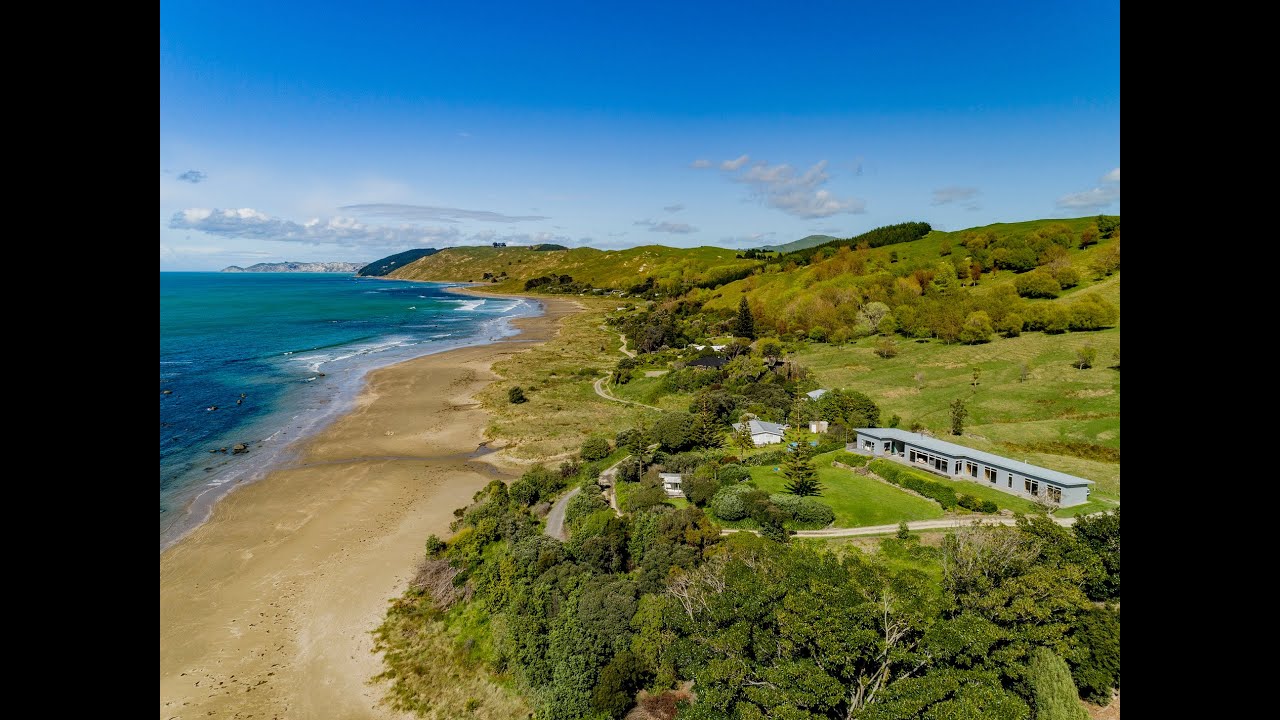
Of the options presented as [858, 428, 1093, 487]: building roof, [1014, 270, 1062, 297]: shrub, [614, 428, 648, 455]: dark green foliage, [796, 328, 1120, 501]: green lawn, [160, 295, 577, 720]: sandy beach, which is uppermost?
[1014, 270, 1062, 297]: shrub

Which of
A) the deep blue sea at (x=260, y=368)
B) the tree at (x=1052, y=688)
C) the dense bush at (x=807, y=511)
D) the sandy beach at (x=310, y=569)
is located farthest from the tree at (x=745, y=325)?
the tree at (x=1052, y=688)

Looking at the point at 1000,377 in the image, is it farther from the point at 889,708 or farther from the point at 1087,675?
the point at 889,708

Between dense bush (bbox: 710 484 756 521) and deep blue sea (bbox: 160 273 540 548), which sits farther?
deep blue sea (bbox: 160 273 540 548)

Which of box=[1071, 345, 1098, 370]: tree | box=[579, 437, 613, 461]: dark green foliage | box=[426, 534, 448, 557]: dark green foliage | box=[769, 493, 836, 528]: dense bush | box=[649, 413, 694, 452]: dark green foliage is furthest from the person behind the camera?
box=[1071, 345, 1098, 370]: tree

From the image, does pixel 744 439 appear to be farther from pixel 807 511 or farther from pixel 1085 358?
pixel 1085 358

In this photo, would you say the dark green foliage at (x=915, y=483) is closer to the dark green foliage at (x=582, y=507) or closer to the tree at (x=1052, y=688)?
the tree at (x=1052, y=688)

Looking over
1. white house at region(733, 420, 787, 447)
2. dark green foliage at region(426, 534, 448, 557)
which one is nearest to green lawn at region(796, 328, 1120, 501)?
white house at region(733, 420, 787, 447)

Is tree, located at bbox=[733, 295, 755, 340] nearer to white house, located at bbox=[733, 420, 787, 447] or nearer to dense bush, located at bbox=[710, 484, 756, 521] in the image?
white house, located at bbox=[733, 420, 787, 447]
